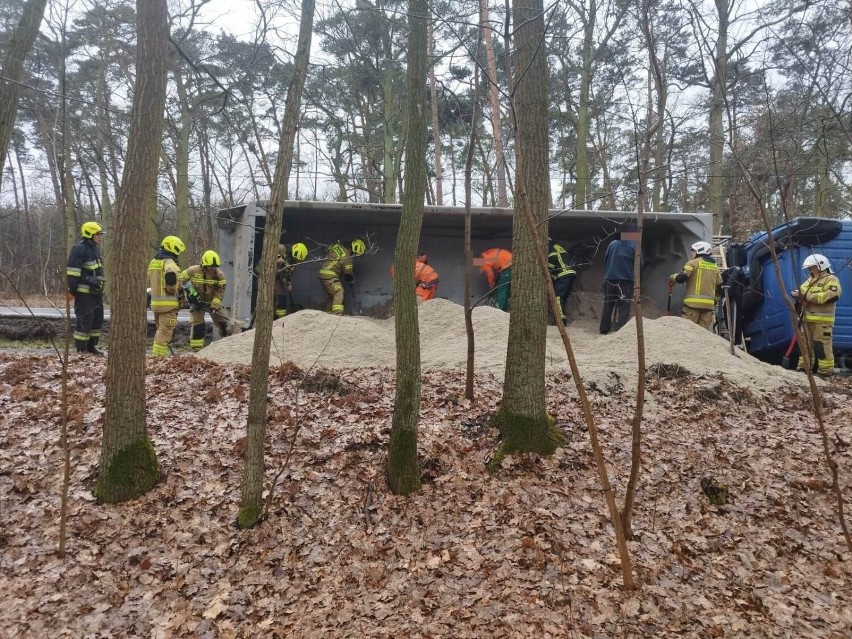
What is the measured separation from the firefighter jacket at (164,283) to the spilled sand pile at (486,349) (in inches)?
54.1

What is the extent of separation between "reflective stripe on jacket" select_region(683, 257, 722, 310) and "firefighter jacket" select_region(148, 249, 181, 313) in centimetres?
862

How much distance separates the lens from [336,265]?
12281 millimetres

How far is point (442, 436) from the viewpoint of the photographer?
5836 millimetres

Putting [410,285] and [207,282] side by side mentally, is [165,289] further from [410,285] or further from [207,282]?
[410,285]

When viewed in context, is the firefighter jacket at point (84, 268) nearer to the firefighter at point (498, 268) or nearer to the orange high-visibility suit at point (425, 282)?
the orange high-visibility suit at point (425, 282)

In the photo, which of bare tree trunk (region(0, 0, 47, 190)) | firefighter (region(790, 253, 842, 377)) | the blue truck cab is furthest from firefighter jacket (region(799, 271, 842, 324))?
bare tree trunk (region(0, 0, 47, 190))

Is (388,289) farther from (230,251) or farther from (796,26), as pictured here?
(796,26)

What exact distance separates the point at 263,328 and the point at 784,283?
785 centimetres

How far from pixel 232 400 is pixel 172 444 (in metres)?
1.07

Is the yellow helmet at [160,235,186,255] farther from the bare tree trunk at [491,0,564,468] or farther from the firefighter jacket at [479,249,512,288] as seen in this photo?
the bare tree trunk at [491,0,564,468]

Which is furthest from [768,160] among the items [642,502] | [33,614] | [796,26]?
[33,614]

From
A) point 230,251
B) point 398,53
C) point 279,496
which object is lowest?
point 279,496

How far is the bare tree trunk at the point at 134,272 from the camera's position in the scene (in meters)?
4.71

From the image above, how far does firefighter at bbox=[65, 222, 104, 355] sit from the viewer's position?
9180 mm
